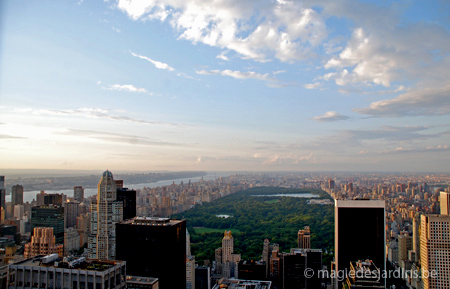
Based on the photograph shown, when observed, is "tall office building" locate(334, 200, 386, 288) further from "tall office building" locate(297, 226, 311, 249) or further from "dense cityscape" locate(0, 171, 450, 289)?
"tall office building" locate(297, 226, 311, 249)

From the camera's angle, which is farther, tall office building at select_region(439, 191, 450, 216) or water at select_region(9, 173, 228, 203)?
water at select_region(9, 173, 228, 203)

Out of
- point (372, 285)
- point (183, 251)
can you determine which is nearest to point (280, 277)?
point (183, 251)

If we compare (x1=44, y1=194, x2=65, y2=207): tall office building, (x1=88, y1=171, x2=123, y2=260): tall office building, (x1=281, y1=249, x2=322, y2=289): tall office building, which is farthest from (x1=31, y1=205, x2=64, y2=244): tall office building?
(x1=281, y1=249, x2=322, y2=289): tall office building

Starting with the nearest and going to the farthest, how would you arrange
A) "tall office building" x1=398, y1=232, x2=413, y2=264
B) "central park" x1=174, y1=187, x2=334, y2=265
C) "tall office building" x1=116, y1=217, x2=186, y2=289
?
"tall office building" x1=116, y1=217, x2=186, y2=289
"tall office building" x1=398, y1=232, x2=413, y2=264
"central park" x1=174, y1=187, x2=334, y2=265

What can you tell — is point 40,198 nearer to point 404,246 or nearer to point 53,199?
point 53,199

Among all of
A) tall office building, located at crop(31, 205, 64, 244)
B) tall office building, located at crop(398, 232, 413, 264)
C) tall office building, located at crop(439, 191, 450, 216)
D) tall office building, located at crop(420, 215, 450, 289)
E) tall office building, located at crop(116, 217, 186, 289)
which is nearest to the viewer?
tall office building, located at crop(116, 217, 186, 289)

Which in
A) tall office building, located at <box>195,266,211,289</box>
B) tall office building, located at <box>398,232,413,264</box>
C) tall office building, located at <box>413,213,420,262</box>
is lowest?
tall office building, located at <box>195,266,211,289</box>

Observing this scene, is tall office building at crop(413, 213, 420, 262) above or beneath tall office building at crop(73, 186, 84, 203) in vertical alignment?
beneath

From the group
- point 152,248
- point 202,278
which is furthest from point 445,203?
point 152,248
